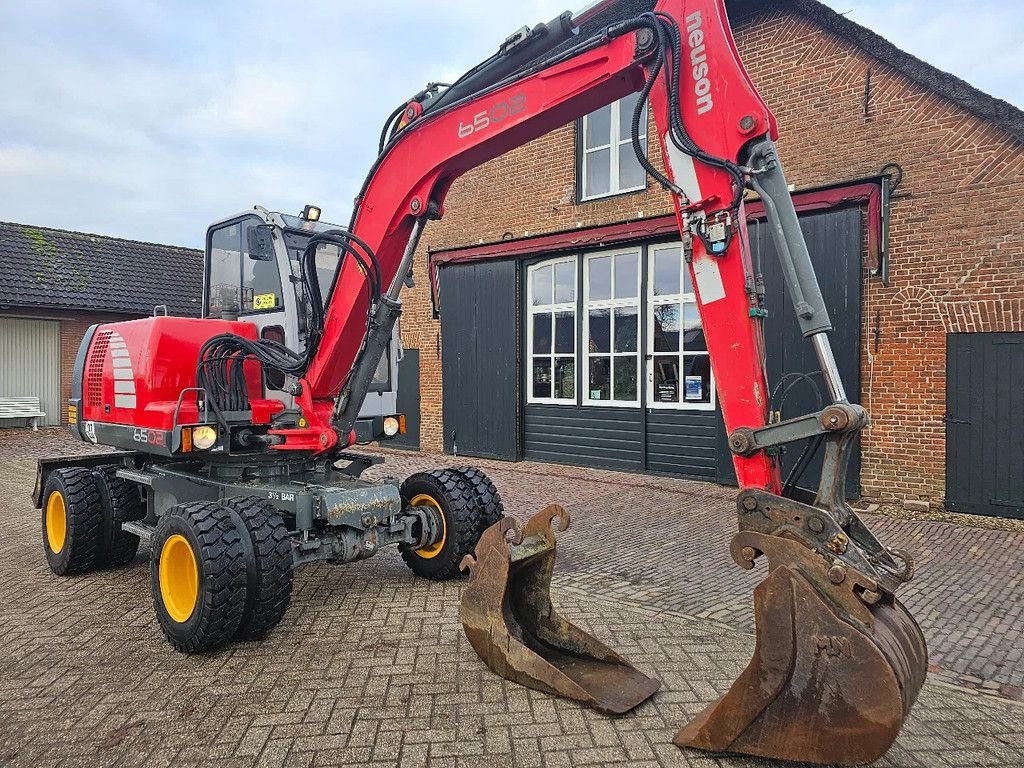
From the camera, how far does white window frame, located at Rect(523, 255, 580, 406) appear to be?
425 inches

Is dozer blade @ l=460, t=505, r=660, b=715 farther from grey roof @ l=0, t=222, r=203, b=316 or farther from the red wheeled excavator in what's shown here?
grey roof @ l=0, t=222, r=203, b=316

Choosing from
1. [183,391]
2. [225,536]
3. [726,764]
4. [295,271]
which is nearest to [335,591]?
[225,536]

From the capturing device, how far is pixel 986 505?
7344mm

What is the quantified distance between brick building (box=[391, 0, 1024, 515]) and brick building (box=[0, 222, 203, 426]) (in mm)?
9516

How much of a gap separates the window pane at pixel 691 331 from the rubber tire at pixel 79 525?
7.08m

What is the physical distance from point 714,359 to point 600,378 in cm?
738

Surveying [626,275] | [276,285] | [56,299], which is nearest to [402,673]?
[276,285]

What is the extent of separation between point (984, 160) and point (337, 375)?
6.94 metres

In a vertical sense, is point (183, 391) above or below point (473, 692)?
above

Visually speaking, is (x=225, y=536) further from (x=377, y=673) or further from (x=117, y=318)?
(x=117, y=318)

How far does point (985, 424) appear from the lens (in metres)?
7.33

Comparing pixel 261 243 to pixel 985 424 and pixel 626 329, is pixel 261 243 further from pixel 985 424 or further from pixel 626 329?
pixel 985 424

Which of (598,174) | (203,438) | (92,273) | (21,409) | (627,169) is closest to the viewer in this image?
(203,438)

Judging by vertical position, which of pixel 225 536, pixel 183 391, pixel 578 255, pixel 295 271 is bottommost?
pixel 225 536
